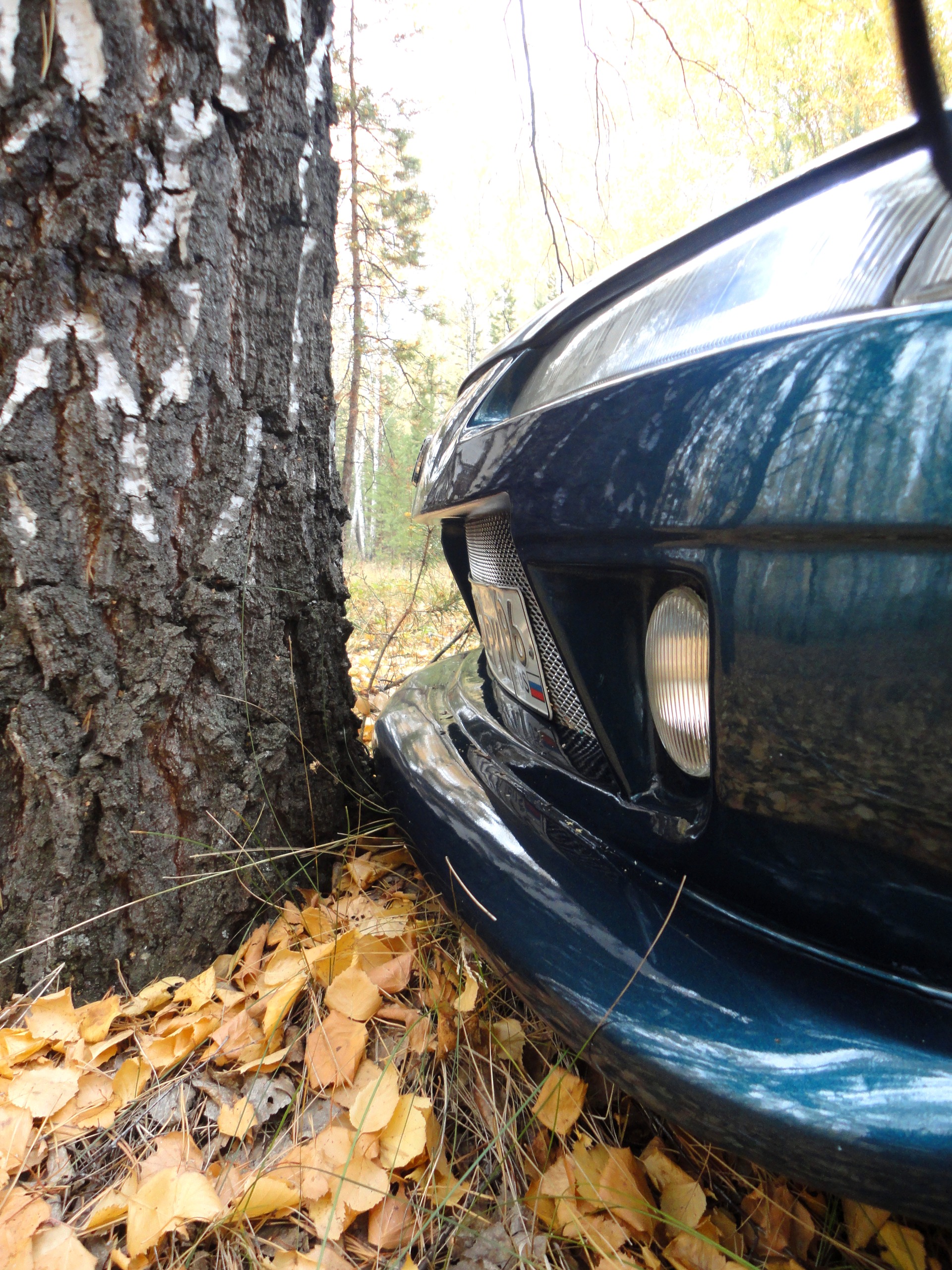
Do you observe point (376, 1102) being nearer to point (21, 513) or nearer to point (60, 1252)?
point (60, 1252)

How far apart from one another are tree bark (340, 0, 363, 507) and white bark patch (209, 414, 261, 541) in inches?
288

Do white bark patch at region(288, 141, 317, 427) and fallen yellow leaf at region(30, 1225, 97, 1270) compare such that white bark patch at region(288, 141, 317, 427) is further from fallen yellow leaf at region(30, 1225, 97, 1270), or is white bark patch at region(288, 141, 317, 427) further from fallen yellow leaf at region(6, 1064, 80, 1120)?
fallen yellow leaf at region(30, 1225, 97, 1270)

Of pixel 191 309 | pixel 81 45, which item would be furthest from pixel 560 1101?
pixel 81 45

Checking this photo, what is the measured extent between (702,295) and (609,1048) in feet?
2.88

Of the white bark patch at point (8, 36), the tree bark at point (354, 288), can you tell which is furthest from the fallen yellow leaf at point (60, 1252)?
the tree bark at point (354, 288)

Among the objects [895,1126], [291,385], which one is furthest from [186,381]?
[895,1126]

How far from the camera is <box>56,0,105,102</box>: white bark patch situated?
3.58 ft

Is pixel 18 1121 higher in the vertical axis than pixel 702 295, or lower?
lower

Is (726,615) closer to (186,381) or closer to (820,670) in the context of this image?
(820,670)

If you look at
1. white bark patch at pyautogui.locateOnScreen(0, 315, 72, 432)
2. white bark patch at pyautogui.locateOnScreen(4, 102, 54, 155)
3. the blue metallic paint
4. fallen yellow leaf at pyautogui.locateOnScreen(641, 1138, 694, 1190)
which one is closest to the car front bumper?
the blue metallic paint

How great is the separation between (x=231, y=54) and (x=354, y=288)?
9.89 m

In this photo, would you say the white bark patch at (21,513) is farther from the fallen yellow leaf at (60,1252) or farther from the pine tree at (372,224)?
the pine tree at (372,224)

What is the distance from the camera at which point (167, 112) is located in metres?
1.15

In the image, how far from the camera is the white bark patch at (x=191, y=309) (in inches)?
47.9
